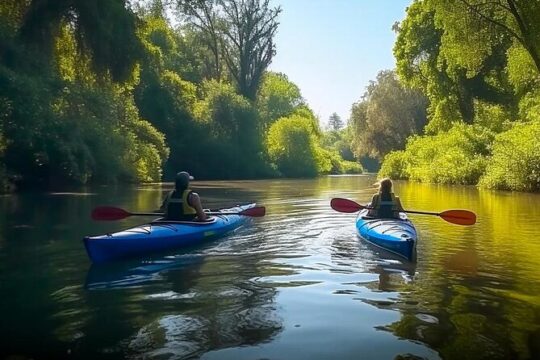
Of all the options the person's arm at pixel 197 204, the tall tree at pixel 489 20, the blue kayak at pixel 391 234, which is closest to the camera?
the blue kayak at pixel 391 234

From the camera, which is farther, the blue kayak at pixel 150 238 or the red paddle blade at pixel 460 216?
the red paddle blade at pixel 460 216

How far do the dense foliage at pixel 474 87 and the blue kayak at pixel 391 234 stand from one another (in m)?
10.1

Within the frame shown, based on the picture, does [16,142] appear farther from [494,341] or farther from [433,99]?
[433,99]

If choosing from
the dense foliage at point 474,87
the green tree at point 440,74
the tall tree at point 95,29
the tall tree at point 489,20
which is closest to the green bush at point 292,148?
the dense foliage at point 474,87

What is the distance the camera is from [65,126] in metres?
21.8

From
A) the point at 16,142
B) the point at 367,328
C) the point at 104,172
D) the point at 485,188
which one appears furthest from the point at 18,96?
the point at 485,188

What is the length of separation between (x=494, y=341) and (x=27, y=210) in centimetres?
1270

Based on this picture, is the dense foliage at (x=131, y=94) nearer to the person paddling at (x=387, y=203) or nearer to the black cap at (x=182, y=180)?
the black cap at (x=182, y=180)

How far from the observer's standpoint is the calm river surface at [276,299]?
4164mm

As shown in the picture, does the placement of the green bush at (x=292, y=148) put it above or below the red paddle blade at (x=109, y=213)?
above

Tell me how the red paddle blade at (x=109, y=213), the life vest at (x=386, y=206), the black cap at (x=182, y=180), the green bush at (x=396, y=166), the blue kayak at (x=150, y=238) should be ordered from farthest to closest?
the green bush at (x=396, y=166) → the life vest at (x=386, y=206) → the red paddle blade at (x=109, y=213) → the black cap at (x=182, y=180) → the blue kayak at (x=150, y=238)

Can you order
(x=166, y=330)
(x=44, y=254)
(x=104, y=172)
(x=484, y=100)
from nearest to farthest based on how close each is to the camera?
(x=166, y=330) → (x=44, y=254) → (x=104, y=172) → (x=484, y=100)

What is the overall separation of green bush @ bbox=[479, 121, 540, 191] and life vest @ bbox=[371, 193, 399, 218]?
40.6 feet

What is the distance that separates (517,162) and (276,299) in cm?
1785
